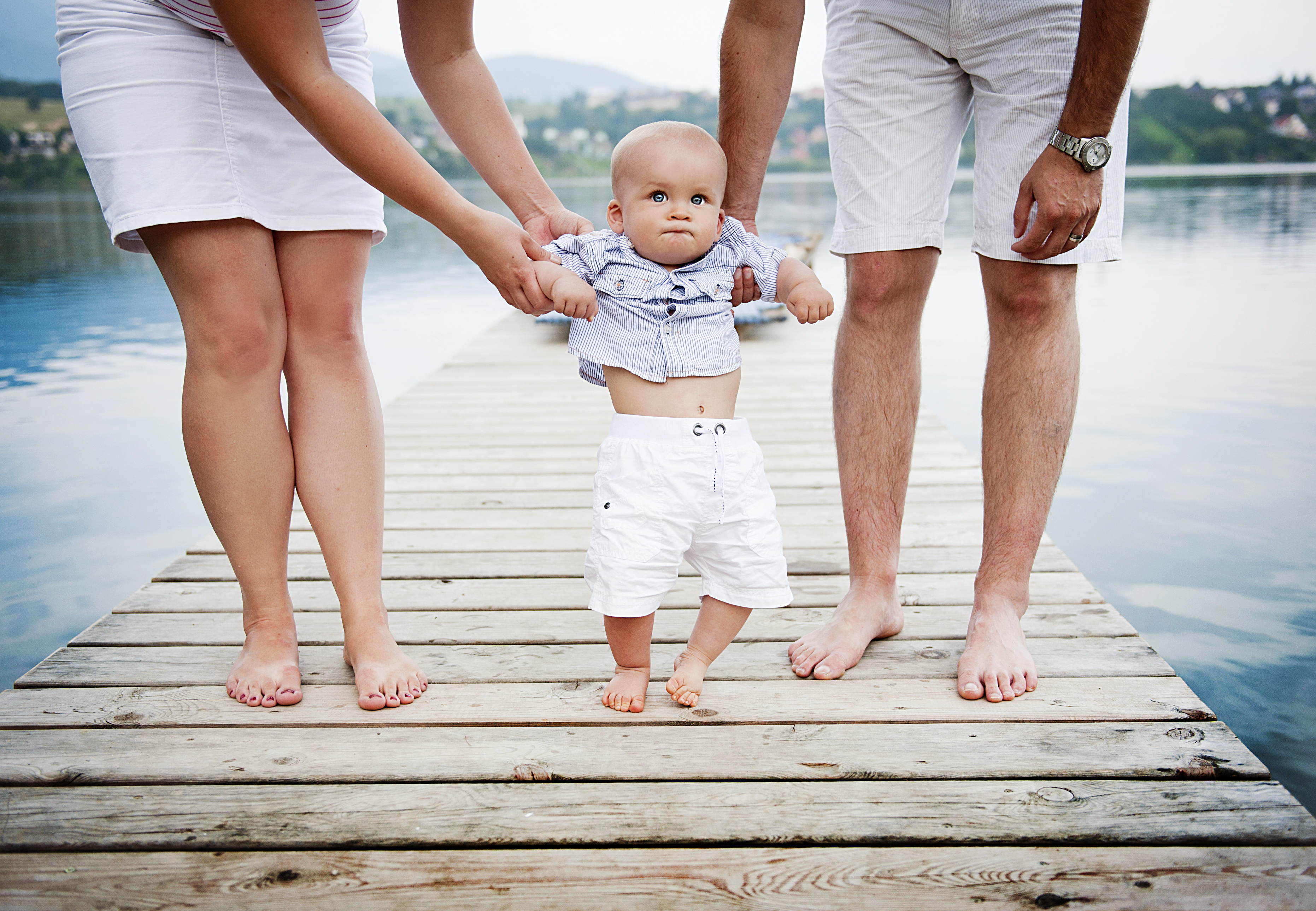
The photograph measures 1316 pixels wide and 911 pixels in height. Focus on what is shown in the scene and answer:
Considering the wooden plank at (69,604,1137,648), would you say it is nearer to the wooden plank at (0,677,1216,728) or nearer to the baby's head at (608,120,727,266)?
the wooden plank at (0,677,1216,728)

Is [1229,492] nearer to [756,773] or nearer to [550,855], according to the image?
[756,773]

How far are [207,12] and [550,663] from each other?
116 centimetres

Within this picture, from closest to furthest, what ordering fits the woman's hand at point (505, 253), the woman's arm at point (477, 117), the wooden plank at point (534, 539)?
1. the woman's hand at point (505, 253)
2. the woman's arm at point (477, 117)
3. the wooden plank at point (534, 539)

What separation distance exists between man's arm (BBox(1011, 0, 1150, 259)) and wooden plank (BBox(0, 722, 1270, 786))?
2.58 feet

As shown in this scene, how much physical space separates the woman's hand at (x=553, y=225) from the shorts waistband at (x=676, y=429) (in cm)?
37

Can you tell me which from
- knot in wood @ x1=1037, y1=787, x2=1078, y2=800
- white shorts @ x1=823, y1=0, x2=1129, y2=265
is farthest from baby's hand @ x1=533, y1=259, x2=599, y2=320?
knot in wood @ x1=1037, y1=787, x2=1078, y2=800

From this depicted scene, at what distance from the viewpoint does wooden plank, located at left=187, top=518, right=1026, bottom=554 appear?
7.07 feet

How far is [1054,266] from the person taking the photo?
5.04 feet

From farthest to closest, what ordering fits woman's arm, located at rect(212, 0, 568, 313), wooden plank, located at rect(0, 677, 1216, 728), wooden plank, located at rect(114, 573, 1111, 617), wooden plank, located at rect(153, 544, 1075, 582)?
wooden plank, located at rect(153, 544, 1075, 582)
wooden plank, located at rect(114, 573, 1111, 617)
wooden plank, located at rect(0, 677, 1216, 728)
woman's arm, located at rect(212, 0, 568, 313)

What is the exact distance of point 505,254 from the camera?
1.30 m

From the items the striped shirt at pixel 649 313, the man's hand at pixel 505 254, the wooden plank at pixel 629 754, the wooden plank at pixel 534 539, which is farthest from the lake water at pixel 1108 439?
the man's hand at pixel 505 254

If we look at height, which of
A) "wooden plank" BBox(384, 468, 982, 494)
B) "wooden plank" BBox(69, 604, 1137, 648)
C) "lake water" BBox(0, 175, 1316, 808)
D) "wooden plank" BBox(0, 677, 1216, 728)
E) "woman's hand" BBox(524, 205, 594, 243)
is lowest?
"lake water" BBox(0, 175, 1316, 808)

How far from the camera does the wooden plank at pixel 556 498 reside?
249cm

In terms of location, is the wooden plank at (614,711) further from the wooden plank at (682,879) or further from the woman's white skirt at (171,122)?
the woman's white skirt at (171,122)
